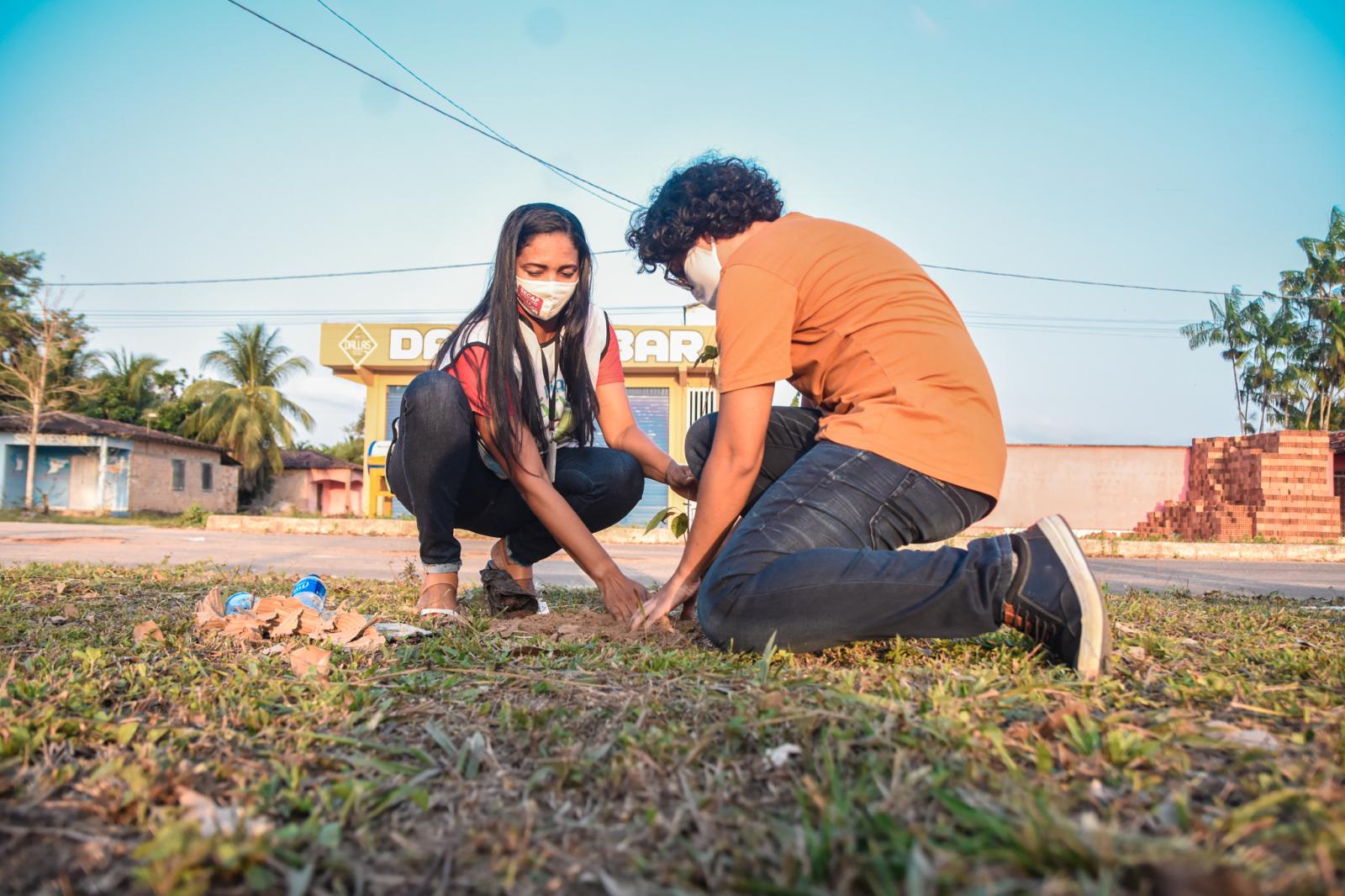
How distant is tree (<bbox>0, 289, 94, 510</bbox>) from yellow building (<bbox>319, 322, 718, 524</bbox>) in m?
11.9

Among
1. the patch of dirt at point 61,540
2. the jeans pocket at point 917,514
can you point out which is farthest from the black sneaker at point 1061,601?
the patch of dirt at point 61,540

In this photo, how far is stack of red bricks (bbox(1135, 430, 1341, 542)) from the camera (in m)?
14.7

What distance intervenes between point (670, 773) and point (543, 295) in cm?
204

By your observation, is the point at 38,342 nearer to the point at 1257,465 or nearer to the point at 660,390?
the point at 660,390

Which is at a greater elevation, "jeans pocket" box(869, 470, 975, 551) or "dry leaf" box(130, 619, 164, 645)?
"jeans pocket" box(869, 470, 975, 551)

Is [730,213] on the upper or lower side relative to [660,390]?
lower

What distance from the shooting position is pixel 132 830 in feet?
3.25

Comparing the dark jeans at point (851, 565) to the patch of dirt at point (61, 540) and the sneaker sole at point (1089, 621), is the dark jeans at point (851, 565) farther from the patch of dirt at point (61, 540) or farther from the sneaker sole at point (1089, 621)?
the patch of dirt at point (61, 540)

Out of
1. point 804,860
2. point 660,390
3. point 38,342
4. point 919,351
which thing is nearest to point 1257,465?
point 660,390

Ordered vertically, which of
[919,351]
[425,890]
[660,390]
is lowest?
[425,890]

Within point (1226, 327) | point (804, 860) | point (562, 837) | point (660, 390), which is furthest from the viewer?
point (1226, 327)

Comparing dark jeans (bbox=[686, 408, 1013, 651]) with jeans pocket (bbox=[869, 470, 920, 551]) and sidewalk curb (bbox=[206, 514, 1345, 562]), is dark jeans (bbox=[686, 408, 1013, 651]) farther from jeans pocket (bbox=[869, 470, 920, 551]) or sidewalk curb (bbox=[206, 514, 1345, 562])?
sidewalk curb (bbox=[206, 514, 1345, 562])

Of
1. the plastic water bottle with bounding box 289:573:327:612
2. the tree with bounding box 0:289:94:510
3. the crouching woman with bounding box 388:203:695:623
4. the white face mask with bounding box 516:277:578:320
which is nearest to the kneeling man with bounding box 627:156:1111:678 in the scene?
the crouching woman with bounding box 388:203:695:623

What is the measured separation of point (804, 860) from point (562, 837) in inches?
12.2
